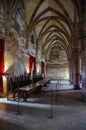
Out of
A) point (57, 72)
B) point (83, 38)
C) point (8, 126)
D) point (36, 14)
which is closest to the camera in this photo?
point (8, 126)

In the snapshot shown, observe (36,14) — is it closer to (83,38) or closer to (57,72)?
(83,38)

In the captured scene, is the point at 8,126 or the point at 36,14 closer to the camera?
the point at 8,126

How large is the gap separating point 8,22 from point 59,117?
27.7 ft

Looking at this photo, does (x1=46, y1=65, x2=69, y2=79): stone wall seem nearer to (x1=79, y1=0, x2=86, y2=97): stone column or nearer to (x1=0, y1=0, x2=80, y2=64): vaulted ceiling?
(x1=0, y1=0, x2=80, y2=64): vaulted ceiling

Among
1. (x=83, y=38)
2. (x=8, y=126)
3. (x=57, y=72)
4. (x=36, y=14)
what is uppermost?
(x=36, y=14)

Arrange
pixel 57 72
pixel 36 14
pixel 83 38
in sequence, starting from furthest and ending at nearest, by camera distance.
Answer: pixel 57 72, pixel 36 14, pixel 83 38

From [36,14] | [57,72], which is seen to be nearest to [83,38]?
[36,14]

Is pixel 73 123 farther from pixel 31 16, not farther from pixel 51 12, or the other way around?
→ pixel 51 12

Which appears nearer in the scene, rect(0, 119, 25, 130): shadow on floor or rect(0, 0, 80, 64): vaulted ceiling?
rect(0, 119, 25, 130): shadow on floor

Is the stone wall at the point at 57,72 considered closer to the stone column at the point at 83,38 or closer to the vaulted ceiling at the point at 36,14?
the vaulted ceiling at the point at 36,14

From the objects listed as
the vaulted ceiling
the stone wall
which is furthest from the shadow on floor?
the stone wall

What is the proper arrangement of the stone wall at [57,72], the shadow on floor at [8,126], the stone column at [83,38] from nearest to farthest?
1. the shadow on floor at [8,126]
2. the stone column at [83,38]
3. the stone wall at [57,72]

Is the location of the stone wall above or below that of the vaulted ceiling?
below

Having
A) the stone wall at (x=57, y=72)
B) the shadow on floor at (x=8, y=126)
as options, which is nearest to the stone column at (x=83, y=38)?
the shadow on floor at (x=8, y=126)
